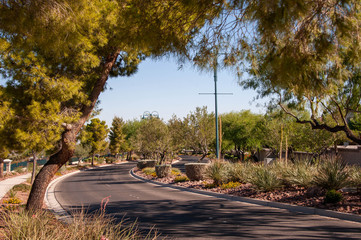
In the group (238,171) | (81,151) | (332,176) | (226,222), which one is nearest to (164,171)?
(238,171)

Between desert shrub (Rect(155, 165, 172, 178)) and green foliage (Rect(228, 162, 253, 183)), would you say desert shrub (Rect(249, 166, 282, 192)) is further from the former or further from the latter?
desert shrub (Rect(155, 165, 172, 178))

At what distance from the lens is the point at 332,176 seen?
438 inches

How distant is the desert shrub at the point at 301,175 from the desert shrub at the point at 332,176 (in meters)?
0.43

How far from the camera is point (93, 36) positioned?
870 centimetres

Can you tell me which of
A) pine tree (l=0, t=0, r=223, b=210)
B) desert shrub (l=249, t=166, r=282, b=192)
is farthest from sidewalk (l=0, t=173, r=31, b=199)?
desert shrub (l=249, t=166, r=282, b=192)

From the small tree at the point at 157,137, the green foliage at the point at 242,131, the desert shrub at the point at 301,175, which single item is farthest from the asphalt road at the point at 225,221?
the green foliage at the point at 242,131

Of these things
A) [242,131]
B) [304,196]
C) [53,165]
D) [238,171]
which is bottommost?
[304,196]

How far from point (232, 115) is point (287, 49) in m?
40.7

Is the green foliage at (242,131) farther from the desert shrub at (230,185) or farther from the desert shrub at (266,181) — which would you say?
the desert shrub at (266,181)

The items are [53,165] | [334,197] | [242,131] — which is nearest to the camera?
[53,165]

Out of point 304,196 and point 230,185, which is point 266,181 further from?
point 230,185

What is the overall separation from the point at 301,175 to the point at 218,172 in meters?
5.20

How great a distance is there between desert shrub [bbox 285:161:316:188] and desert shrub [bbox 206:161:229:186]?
398 centimetres

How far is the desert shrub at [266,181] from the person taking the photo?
1291cm
